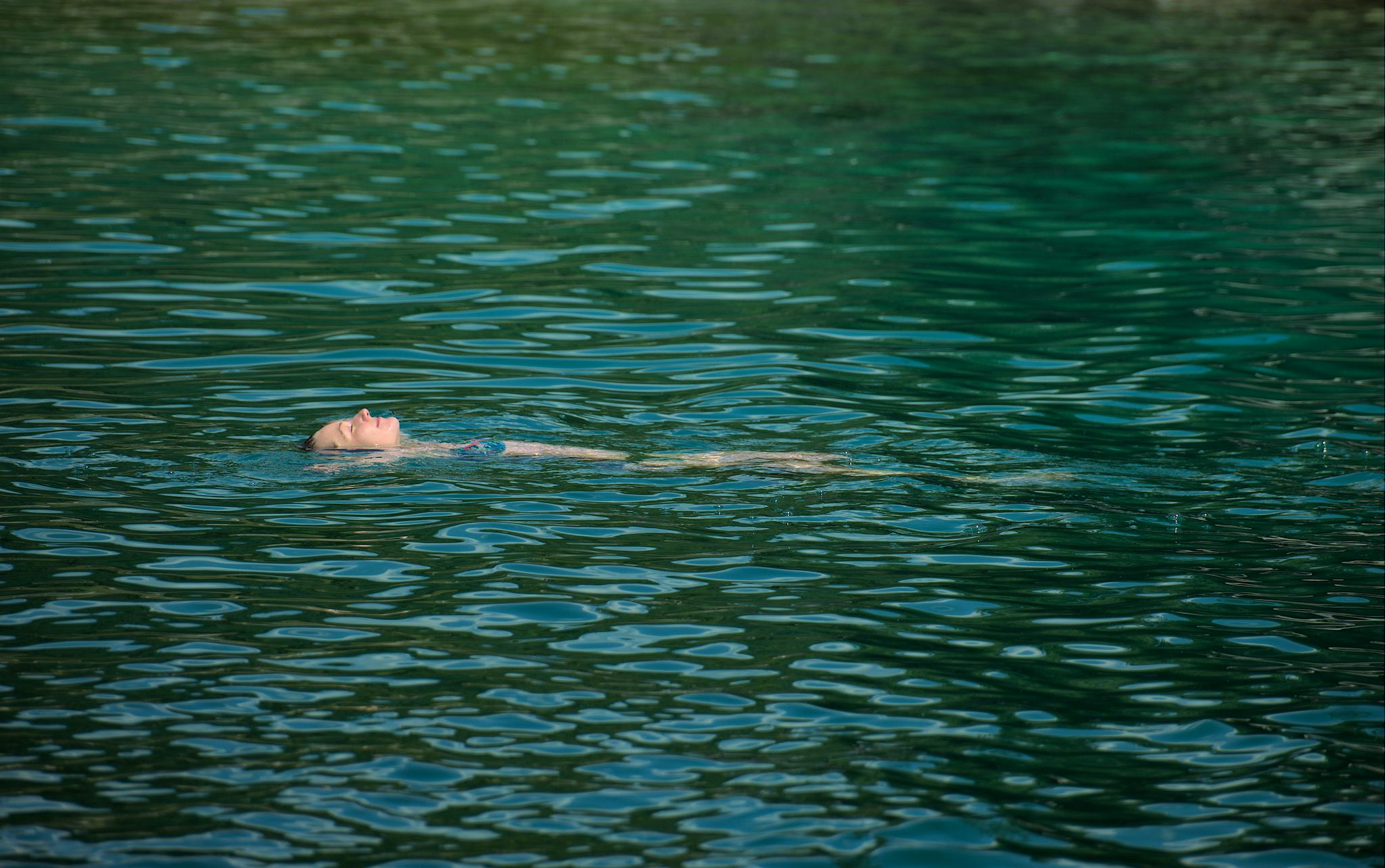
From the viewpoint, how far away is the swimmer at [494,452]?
9.52 metres

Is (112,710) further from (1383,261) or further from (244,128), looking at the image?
(244,128)

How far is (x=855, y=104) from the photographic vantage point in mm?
23500

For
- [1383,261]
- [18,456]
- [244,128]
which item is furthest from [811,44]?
[18,456]

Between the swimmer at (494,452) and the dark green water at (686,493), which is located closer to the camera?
the dark green water at (686,493)

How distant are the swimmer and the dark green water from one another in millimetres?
139

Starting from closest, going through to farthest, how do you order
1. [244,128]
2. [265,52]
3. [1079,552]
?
[1079,552] → [244,128] → [265,52]

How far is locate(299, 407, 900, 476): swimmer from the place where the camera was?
375 inches

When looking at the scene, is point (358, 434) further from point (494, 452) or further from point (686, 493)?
point (686, 493)

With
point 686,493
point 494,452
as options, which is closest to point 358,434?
point 494,452

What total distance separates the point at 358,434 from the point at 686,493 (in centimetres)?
216

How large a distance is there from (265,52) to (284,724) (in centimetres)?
2193

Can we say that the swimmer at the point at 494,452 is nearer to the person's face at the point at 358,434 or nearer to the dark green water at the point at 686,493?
the person's face at the point at 358,434

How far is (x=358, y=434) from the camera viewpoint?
9.49m

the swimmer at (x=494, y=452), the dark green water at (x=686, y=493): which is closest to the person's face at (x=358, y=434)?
the swimmer at (x=494, y=452)
